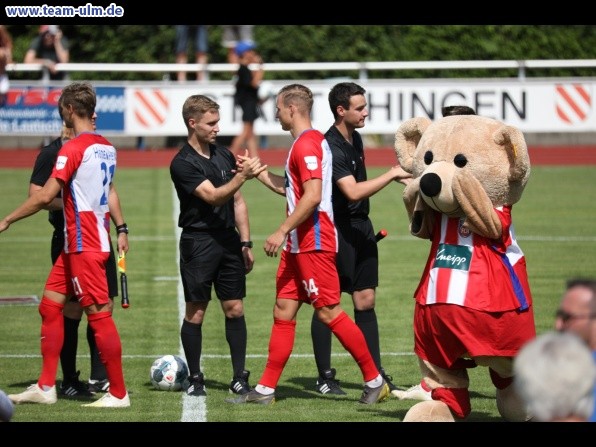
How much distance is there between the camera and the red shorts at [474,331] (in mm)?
7121

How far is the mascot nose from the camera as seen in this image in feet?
23.5

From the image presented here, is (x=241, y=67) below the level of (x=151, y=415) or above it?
above

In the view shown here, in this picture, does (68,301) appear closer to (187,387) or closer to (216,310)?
(187,387)

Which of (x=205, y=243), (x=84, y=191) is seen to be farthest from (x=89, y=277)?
(x=205, y=243)

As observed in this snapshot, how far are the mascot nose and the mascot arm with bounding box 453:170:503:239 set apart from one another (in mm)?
102

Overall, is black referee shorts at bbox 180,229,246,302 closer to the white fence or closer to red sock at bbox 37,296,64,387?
red sock at bbox 37,296,64,387

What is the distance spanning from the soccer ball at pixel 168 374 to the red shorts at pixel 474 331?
2.44 m

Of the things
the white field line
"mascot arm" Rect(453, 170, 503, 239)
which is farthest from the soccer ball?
the white field line

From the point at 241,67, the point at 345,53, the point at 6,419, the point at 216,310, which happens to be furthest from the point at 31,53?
the point at 6,419

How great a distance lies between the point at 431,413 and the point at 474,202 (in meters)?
1.30

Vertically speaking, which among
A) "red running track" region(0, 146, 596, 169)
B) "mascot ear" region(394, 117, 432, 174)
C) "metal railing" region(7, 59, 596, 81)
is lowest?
"mascot ear" region(394, 117, 432, 174)

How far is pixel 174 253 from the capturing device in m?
15.2

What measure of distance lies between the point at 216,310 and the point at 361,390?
3432 mm

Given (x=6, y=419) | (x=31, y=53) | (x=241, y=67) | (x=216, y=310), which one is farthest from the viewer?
(x=31, y=53)
